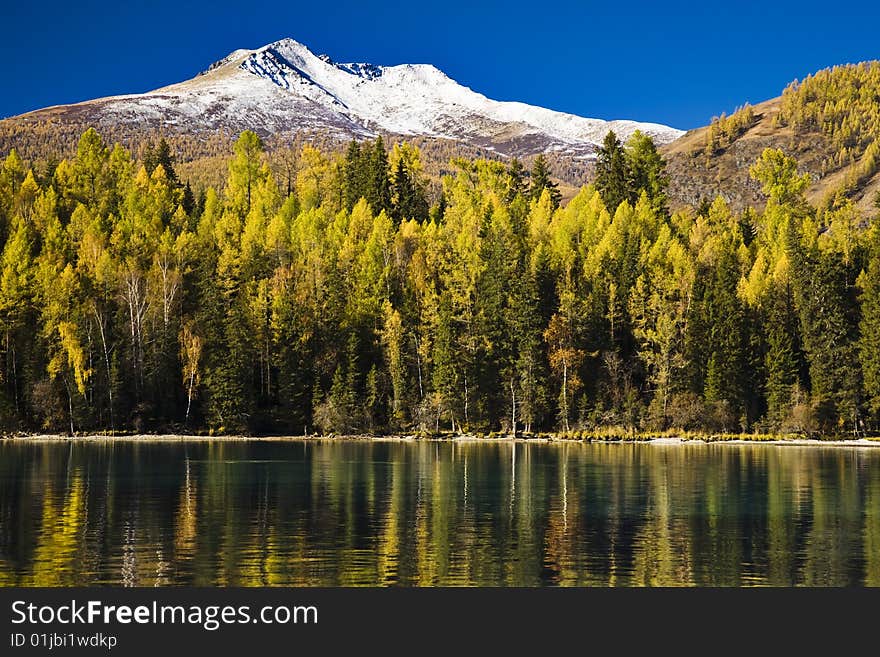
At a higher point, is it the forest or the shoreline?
the forest

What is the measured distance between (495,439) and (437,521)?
5735cm

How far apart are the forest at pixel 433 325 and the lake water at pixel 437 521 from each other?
2565 cm

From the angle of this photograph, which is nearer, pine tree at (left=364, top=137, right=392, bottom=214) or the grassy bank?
the grassy bank

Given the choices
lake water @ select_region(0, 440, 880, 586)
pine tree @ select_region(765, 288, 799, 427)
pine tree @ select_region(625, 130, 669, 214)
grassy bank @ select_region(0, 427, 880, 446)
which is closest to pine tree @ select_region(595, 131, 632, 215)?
pine tree @ select_region(625, 130, 669, 214)

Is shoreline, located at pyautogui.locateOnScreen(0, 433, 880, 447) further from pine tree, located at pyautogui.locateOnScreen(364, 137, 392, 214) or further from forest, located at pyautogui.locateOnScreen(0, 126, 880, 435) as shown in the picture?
pine tree, located at pyautogui.locateOnScreen(364, 137, 392, 214)

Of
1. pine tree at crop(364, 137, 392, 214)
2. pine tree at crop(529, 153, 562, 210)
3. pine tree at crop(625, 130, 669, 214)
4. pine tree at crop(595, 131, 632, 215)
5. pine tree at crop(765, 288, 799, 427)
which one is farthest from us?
pine tree at crop(529, 153, 562, 210)

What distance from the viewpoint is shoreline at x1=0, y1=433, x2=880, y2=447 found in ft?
302

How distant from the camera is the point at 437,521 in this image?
40625mm

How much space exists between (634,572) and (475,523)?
10.7m

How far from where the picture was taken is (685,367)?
97688 millimetres

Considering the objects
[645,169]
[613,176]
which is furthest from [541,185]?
[645,169]

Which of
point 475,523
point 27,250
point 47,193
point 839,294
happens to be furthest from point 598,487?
point 47,193

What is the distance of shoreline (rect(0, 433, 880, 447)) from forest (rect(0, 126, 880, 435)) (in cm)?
127

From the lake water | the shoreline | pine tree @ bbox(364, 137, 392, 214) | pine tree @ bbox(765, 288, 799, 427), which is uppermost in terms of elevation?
pine tree @ bbox(364, 137, 392, 214)
